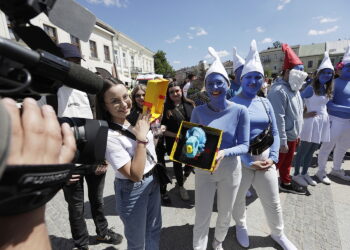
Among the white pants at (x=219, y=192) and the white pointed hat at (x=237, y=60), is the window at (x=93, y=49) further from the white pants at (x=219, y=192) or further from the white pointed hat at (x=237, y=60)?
the white pants at (x=219, y=192)

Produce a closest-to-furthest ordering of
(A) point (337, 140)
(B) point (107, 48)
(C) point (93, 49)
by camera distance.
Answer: (A) point (337, 140), (C) point (93, 49), (B) point (107, 48)

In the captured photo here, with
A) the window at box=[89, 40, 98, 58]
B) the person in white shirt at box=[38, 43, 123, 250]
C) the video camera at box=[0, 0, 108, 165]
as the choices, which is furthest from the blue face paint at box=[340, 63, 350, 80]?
the window at box=[89, 40, 98, 58]

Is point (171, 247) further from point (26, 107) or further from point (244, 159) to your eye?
point (26, 107)

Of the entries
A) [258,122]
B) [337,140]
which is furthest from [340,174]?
[258,122]

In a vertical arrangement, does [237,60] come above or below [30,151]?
above

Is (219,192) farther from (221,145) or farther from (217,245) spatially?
(217,245)

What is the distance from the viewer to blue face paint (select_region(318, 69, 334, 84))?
3486 millimetres

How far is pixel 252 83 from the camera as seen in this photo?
2.30m

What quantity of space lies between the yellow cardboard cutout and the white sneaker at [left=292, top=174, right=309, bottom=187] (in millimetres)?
3422

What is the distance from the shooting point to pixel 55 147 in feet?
1.81

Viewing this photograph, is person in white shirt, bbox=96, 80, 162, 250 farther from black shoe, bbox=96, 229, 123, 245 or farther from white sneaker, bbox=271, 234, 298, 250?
white sneaker, bbox=271, 234, 298, 250

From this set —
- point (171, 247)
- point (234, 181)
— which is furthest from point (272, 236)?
point (171, 247)

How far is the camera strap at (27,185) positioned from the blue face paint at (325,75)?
4247mm

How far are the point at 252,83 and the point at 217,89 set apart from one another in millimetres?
584
